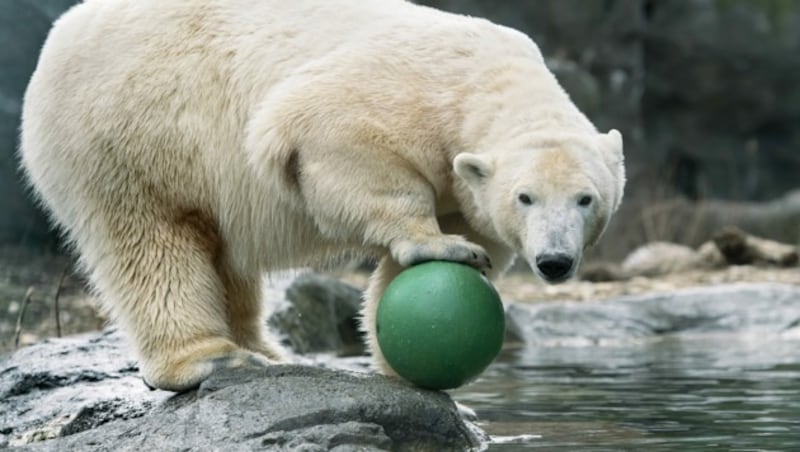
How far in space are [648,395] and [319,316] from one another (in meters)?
2.88

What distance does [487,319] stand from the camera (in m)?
4.46

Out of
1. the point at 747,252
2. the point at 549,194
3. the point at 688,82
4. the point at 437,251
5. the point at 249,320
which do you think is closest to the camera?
the point at 549,194

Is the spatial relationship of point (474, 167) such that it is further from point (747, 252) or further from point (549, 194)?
point (747, 252)

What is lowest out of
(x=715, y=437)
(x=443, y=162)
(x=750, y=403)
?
(x=750, y=403)

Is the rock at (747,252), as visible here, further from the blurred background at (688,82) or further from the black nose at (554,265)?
the black nose at (554,265)

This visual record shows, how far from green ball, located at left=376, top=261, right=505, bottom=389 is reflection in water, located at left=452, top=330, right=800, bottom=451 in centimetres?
36

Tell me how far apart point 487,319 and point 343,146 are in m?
0.83

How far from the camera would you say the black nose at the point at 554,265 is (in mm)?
4160

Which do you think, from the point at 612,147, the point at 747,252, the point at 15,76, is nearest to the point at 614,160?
the point at 612,147

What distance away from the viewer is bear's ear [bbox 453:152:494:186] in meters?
4.47

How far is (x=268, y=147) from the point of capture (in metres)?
4.80

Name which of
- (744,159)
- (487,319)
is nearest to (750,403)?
(487,319)

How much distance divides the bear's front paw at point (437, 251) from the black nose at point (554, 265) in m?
0.37

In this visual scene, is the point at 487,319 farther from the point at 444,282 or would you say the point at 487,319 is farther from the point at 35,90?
the point at 35,90
